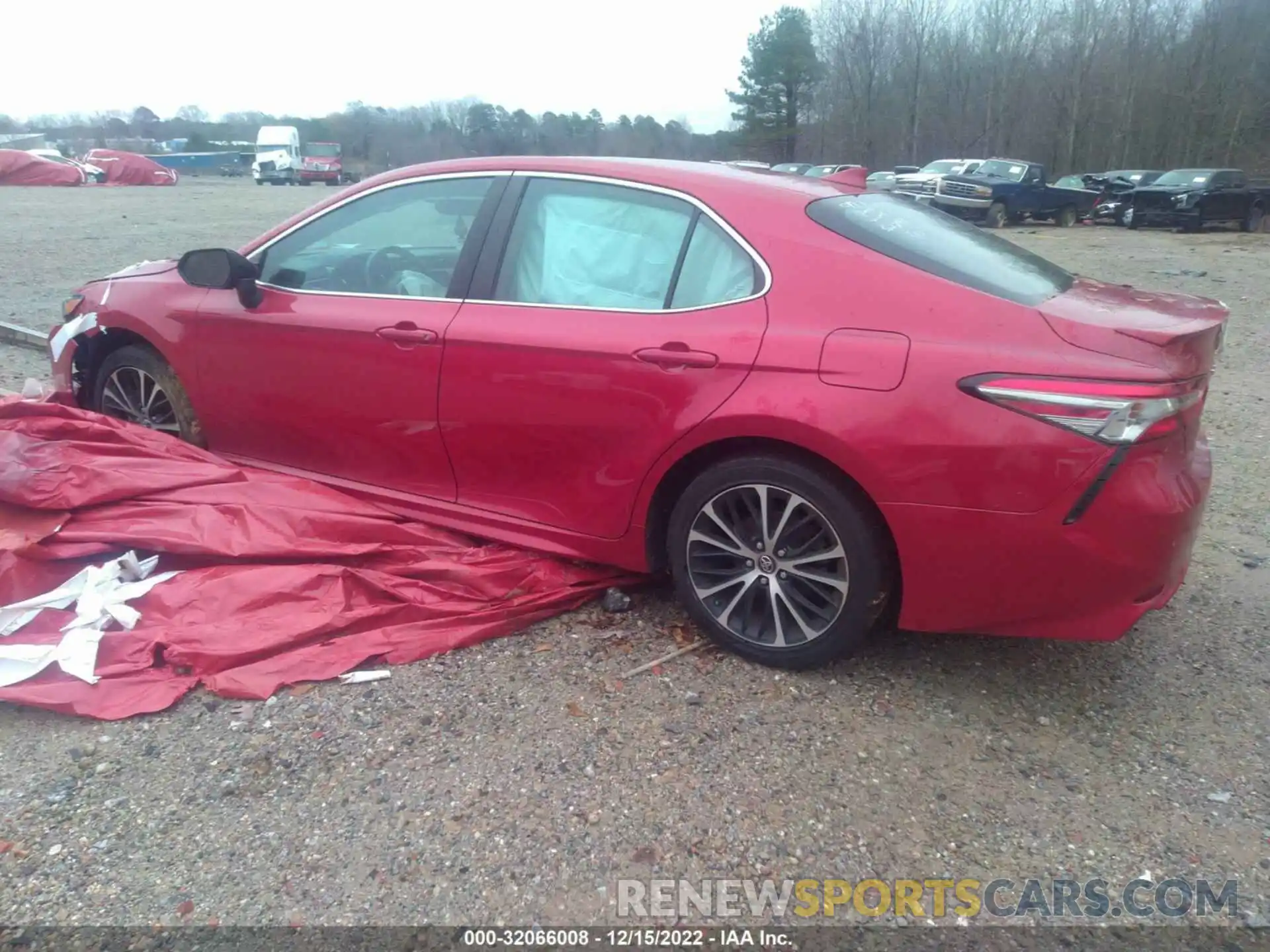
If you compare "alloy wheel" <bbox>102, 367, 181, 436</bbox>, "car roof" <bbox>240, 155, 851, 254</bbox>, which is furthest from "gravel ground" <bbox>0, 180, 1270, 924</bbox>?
"alloy wheel" <bbox>102, 367, 181, 436</bbox>

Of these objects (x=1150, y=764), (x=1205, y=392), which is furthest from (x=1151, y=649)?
(x=1205, y=392)

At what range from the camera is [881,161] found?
185 ft

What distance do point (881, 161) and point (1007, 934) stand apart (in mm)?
59472

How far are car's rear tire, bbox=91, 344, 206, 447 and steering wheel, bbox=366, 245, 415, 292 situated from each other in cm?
115

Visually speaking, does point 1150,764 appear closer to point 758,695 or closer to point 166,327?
point 758,695

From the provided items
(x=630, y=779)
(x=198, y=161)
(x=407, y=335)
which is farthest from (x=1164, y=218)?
(x=198, y=161)

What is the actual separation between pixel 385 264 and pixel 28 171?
38853 millimetres

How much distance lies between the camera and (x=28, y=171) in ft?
113

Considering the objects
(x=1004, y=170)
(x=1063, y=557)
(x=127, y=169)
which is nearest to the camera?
(x=1063, y=557)

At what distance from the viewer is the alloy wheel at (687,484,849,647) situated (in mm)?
2977

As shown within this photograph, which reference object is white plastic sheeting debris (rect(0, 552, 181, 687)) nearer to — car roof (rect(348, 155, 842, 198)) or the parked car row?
car roof (rect(348, 155, 842, 198))

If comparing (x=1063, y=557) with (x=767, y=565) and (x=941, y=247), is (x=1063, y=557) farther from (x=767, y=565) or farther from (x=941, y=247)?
(x=941, y=247)

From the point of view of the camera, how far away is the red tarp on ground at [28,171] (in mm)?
34250

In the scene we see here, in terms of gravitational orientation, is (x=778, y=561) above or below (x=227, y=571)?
above
